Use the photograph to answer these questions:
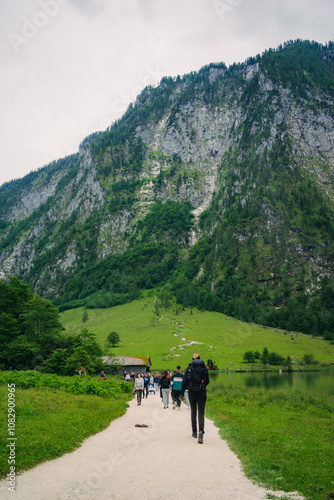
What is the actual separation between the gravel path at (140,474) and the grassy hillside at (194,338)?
9525 cm

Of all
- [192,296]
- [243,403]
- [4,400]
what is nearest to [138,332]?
[192,296]

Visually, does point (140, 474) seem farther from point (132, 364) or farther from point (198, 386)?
point (132, 364)

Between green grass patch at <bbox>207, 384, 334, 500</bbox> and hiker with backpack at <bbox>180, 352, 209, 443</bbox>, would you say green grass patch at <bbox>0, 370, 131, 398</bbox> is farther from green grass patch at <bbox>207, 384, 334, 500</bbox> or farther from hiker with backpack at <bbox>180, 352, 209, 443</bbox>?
hiker with backpack at <bbox>180, 352, 209, 443</bbox>

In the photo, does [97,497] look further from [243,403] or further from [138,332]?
[138,332]

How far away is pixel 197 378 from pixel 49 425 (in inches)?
242

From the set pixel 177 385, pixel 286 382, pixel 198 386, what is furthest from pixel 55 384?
pixel 286 382

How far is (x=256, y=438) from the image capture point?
13211 millimetres

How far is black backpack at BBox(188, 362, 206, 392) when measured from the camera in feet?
39.7

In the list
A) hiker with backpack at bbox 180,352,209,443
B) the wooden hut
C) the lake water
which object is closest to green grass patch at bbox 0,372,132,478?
hiker with backpack at bbox 180,352,209,443

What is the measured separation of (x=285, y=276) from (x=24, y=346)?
17160cm

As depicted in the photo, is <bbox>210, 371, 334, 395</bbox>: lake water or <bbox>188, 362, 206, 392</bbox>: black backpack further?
<bbox>210, 371, 334, 395</bbox>: lake water

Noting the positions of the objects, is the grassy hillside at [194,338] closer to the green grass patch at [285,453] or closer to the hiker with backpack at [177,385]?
the hiker with backpack at [177,385]

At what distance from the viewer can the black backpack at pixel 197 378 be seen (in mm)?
12109

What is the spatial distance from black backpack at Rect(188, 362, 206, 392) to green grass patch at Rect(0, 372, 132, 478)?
4530 millimetres
